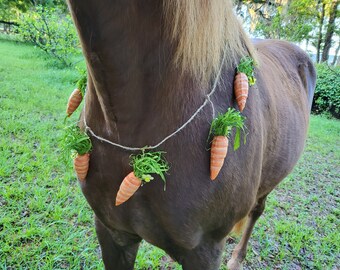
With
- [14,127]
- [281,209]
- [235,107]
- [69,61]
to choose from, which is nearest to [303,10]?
[69,61]

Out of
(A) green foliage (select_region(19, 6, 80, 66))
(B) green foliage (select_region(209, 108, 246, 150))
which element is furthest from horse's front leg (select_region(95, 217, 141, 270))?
(A) green foliage (select_region(19, 6, 80, 66))

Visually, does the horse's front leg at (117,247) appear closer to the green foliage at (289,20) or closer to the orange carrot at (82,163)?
the orange carrot at (82,163)

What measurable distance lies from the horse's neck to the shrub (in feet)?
31.5

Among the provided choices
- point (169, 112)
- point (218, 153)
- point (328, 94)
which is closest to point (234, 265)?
point (218, 153)

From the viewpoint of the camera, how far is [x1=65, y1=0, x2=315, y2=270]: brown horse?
72cm

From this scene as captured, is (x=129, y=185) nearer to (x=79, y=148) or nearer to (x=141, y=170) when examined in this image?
(x=141, y=170)

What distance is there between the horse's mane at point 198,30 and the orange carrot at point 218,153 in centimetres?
19

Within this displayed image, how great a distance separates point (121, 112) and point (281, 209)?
277 centimetres

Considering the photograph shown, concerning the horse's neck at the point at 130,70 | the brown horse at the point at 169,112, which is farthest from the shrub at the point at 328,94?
the horse's neck at the point at 130,70

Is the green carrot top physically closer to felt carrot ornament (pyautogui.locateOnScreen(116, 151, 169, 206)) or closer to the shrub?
felt carrot ornament (pyautogui.locateOnScreen(116, 151, 169, 206))

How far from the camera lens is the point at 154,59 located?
0.79 m

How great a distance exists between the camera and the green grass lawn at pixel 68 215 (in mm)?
1986

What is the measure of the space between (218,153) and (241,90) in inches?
9.1

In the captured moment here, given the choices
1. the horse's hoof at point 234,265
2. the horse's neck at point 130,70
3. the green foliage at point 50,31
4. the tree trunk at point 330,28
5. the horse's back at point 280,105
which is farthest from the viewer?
the tree trunk at point 330,28
